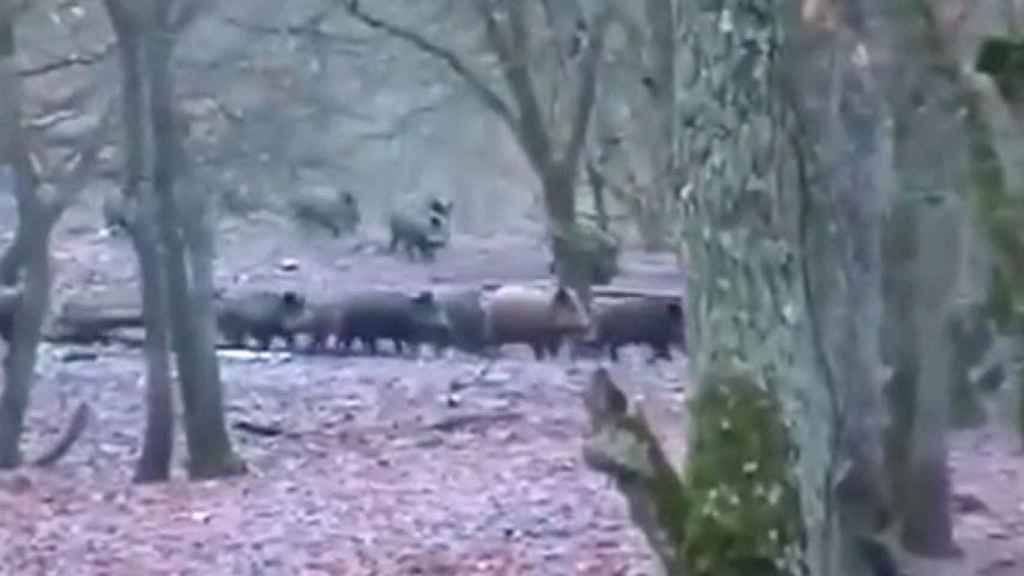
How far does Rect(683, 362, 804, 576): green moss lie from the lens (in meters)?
6.84

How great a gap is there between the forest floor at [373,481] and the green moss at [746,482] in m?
1.99

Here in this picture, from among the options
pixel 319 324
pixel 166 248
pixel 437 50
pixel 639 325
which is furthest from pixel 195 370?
pixel 319 324

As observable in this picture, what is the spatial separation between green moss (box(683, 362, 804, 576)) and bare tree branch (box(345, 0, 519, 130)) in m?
15.1

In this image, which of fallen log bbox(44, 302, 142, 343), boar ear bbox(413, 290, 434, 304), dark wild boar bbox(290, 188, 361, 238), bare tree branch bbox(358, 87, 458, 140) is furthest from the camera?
dark wild boar bbox(290, 188, 361, 238)

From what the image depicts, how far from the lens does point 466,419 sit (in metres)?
18.7

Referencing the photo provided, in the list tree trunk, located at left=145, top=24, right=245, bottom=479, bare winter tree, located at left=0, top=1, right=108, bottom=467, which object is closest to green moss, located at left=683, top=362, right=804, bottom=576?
tree trunk, located at left=145, top=24, right=245, bottom=479

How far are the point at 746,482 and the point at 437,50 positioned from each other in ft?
55.4

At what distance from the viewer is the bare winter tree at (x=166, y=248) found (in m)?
15.1

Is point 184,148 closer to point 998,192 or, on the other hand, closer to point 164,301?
point 164,301

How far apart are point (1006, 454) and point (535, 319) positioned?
964 centimetres

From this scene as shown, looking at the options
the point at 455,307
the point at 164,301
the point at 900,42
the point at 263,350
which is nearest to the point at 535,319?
the point at 455,307

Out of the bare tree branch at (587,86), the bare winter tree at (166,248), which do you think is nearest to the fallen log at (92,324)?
the bare tree branch at (587,86)

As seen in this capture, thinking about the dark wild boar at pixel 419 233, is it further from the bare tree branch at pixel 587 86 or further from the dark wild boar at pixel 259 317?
the bare tree branch at pixel 587 86

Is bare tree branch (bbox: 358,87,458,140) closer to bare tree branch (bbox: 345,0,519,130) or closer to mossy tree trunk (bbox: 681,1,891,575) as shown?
bare tree branch (bbox: 345,0,519,130)
